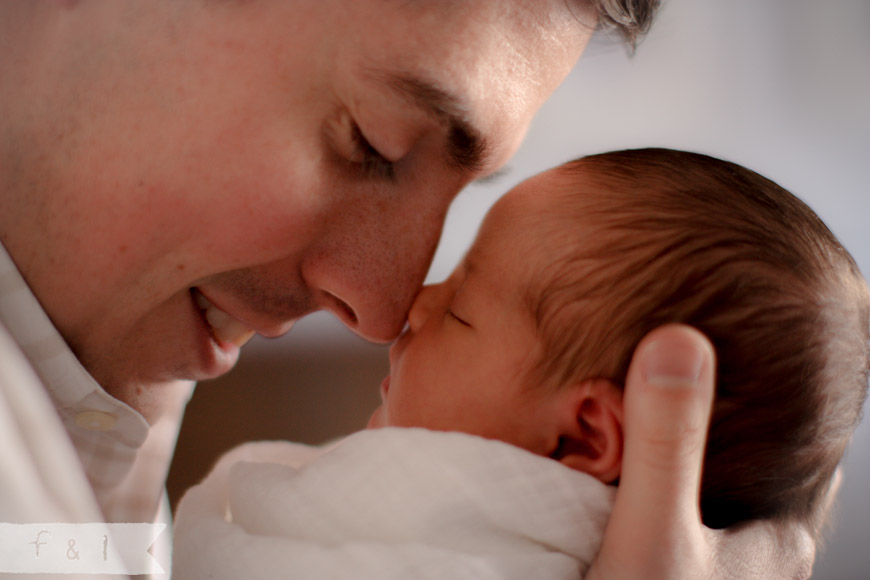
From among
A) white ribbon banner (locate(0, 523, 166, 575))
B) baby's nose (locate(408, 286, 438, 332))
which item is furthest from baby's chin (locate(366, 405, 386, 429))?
white ribbon banner (locate(0, 523, 166, 575))

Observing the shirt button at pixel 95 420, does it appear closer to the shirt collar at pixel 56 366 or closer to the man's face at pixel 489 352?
the shirt collar at pixel 56 366

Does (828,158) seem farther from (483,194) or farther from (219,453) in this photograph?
(219,453)

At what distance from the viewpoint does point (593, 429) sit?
0.82 m

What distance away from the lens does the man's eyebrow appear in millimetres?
851

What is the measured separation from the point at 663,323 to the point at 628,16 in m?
0.52

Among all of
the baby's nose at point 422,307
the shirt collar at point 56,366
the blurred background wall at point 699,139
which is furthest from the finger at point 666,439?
the blurred background wall at point 699,139

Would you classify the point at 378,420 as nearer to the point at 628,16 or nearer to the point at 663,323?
the point at 663,323

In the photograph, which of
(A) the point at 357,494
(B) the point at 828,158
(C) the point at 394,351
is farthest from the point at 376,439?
(B) the point at 828,158

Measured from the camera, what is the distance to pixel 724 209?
2.77 feet

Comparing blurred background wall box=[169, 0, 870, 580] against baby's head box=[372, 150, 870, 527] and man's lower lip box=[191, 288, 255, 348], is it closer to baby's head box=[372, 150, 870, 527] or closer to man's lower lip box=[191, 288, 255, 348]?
man's lower lip box=[191, 288, 255, 348]

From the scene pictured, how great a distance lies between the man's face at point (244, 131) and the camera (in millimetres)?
854

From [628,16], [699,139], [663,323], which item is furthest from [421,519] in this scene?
[699,139]

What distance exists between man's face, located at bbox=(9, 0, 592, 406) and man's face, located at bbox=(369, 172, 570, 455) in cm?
11

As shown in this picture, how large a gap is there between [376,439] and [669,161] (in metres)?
0.51
